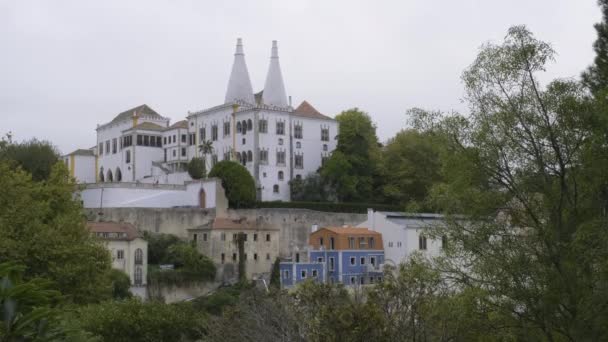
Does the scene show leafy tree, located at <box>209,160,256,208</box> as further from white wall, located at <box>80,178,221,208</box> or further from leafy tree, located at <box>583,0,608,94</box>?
leafy tree, located at <box>583,0,608,94</box>

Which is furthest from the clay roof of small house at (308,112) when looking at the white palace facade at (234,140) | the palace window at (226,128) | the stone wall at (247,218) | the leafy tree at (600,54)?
the leafy tree at (600,54)

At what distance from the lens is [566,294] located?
14641mm

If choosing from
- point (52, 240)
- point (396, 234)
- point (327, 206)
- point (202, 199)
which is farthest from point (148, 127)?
point (52, 240)

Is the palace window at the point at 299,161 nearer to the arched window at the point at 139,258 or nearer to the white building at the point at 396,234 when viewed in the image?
the white building at the point at 396,234

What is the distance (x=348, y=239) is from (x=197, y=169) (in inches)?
627

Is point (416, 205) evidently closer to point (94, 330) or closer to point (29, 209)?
point (94, 330)

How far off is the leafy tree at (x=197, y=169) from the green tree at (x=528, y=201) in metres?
52.4

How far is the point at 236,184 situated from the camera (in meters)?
61.6

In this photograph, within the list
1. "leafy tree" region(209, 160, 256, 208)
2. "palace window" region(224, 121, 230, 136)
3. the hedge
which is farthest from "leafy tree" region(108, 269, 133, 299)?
"palace window" region(224, 121, 230, 136)

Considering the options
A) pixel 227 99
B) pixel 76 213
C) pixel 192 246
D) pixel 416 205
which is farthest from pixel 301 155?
pixel 416 205

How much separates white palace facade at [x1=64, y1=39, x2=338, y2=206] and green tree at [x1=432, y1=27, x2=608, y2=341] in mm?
50119

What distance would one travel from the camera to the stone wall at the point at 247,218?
5739 cm

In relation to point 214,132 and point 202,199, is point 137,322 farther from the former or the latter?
point 214,132

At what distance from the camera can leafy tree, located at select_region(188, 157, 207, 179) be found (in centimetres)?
6772
